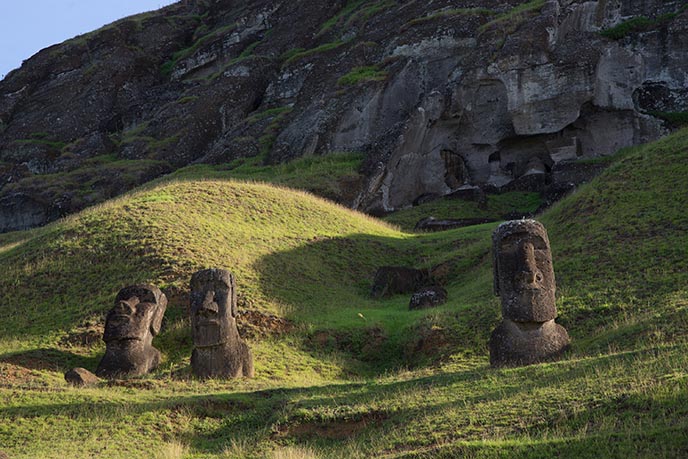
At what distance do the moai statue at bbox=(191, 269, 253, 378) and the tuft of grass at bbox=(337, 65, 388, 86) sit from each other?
29549mm

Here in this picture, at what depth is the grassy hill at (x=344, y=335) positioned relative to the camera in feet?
38.6

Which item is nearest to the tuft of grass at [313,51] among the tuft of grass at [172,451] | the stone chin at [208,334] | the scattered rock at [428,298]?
the scattered rock at [428,298]

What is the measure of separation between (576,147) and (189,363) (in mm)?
26998

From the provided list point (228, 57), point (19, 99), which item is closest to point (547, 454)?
point (228, 57)

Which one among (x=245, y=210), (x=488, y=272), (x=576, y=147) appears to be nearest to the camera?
(x=488, y=272)

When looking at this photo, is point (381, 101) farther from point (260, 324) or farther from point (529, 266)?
point (529, 266)

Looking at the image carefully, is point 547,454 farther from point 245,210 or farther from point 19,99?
point 19,99

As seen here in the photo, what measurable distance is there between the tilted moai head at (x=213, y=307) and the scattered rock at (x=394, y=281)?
22.8 ft

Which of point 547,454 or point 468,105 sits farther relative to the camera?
point 468,105

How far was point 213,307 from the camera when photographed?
734 inches

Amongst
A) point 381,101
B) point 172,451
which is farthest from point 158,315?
point 381,101

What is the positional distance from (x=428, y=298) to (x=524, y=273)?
263 inches

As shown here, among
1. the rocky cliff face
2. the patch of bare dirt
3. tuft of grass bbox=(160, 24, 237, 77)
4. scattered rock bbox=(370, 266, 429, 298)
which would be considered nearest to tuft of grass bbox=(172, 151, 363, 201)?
the rocky cliff face

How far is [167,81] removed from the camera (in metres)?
67.9
